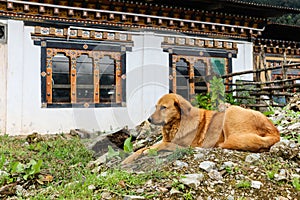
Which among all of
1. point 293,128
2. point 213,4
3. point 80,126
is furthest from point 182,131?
point 213,4

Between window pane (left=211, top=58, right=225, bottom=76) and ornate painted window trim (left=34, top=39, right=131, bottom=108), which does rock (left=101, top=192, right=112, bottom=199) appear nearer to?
ornate painted window trim (left=34, top=39, right=131, bottom=108)

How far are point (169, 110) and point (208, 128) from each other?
57 cm

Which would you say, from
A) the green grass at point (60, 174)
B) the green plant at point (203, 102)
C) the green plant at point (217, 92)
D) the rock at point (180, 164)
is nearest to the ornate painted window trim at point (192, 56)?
the green plant at point (217, 92)

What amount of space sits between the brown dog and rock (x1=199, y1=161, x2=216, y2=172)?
1.48ft

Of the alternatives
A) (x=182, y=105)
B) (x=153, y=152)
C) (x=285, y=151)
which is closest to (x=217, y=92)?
(x=285, y=151)

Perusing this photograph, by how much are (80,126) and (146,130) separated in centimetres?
A: 488

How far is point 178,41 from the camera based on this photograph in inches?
498

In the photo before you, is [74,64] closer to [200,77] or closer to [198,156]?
[200,77]

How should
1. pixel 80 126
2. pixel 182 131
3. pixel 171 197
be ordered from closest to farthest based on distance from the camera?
pixel 171 197 < pixel 182 131 < pixel 80 126

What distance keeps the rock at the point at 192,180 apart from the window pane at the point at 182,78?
909 centimetres

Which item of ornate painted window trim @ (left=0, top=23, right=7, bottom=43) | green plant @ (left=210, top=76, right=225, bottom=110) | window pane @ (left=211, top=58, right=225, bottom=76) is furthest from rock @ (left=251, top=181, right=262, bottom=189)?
window pane @ (left=211, top=58, right=225, bottom=76)

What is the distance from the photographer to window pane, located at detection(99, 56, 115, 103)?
37.9 feet

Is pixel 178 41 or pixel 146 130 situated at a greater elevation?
pixel 178 41

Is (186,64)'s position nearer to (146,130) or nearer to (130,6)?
(130,6)
